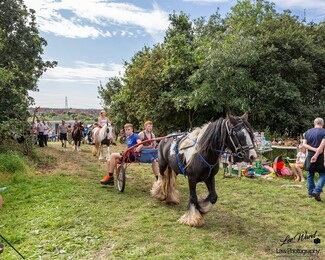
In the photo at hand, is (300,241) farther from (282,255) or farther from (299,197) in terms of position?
(299,197)

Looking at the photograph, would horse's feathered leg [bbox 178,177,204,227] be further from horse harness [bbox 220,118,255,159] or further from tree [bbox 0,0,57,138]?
tree [bbox 0,0,57,138]

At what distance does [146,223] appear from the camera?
5113 millimetres

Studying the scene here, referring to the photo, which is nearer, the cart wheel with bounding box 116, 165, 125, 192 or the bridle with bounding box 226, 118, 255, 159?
the bridle with bounding box 226, 118, 255, 159

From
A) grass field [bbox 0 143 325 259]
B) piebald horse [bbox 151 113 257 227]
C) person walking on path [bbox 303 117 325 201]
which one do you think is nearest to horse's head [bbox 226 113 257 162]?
piebald horse [bbox 151 113 257 227]

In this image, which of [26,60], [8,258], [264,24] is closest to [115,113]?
[26,60]

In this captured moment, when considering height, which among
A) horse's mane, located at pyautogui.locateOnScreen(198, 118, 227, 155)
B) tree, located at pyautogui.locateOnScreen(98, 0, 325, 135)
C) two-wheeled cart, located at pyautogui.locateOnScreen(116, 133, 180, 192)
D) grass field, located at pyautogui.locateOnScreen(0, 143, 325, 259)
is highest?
tree, located at pyautogui.locateOnScreen(98, 0, 325, 135)

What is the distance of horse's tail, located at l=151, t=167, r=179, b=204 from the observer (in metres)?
6.27

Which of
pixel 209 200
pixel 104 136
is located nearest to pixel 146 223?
pixel 209 200

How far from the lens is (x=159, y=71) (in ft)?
61.0

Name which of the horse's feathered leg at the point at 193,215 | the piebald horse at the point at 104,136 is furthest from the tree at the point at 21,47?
the horse's feathered leg at the point at 193,215

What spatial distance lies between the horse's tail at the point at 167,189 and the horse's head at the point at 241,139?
2.05 meters

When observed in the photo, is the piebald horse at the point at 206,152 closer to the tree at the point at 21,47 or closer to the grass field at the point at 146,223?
the grass field at the point at 146,223

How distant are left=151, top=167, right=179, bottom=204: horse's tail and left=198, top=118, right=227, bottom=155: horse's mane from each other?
160 centimetres
